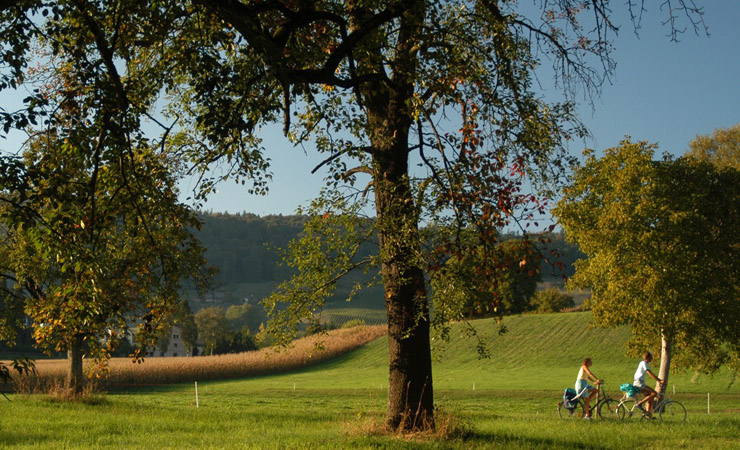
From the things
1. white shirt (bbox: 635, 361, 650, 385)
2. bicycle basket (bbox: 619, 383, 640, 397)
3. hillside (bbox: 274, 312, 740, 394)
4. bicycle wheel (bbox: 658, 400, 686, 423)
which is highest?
white shirt (bbox: 635, 361, 650, 385)

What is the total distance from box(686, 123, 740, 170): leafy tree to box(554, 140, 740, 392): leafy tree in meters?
29.5

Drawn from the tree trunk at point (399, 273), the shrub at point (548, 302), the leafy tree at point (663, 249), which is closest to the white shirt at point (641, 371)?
the leafy tree at point (663, 249)

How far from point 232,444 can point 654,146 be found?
22.2 m

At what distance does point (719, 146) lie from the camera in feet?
180

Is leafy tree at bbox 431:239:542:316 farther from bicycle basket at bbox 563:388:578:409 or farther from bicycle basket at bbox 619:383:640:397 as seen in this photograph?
bicycle basket at bbox 619:383:640:397

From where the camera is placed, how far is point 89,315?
27.8 feet

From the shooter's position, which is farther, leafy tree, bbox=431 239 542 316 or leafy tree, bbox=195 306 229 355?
Result: leafy tree, bbox=195 306 229 355

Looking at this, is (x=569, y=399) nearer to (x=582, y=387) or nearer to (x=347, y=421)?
(x=582, y=387)

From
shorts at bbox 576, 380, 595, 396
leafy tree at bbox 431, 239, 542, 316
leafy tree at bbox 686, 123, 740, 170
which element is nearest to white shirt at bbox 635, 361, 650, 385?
shorts at bbox 576, 380, 595, 396

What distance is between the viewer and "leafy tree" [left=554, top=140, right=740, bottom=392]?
2442cm

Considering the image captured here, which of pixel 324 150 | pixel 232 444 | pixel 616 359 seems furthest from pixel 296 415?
pixel 616 359

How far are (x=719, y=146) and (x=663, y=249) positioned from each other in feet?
116

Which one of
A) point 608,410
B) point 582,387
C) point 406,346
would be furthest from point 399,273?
point 608,410

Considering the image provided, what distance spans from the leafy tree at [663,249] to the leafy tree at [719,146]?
29465 mm
